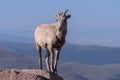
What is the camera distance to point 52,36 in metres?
33.8

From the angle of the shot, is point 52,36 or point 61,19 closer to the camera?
point 61,19

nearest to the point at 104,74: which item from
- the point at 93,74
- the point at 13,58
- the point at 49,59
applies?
the point at 93,74

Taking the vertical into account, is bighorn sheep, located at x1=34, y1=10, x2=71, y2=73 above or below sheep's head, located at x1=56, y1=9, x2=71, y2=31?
below

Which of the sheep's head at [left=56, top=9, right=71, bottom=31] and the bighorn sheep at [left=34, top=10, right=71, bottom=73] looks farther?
the bighorn sheep at [left=34, top=10, right=71, bottom=73]

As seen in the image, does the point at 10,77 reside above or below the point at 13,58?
above

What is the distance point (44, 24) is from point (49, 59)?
1899 mm

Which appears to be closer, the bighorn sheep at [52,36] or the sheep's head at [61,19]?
the sheep's head at [61,19]

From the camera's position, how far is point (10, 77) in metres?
29.9

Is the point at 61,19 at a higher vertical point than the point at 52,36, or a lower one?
higher

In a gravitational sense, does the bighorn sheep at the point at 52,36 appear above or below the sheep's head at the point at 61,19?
below

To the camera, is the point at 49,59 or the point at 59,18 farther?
the point at 49,59

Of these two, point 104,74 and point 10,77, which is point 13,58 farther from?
point 10,77

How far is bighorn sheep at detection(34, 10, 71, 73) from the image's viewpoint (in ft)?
109

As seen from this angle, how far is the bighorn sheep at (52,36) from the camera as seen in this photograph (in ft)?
109
